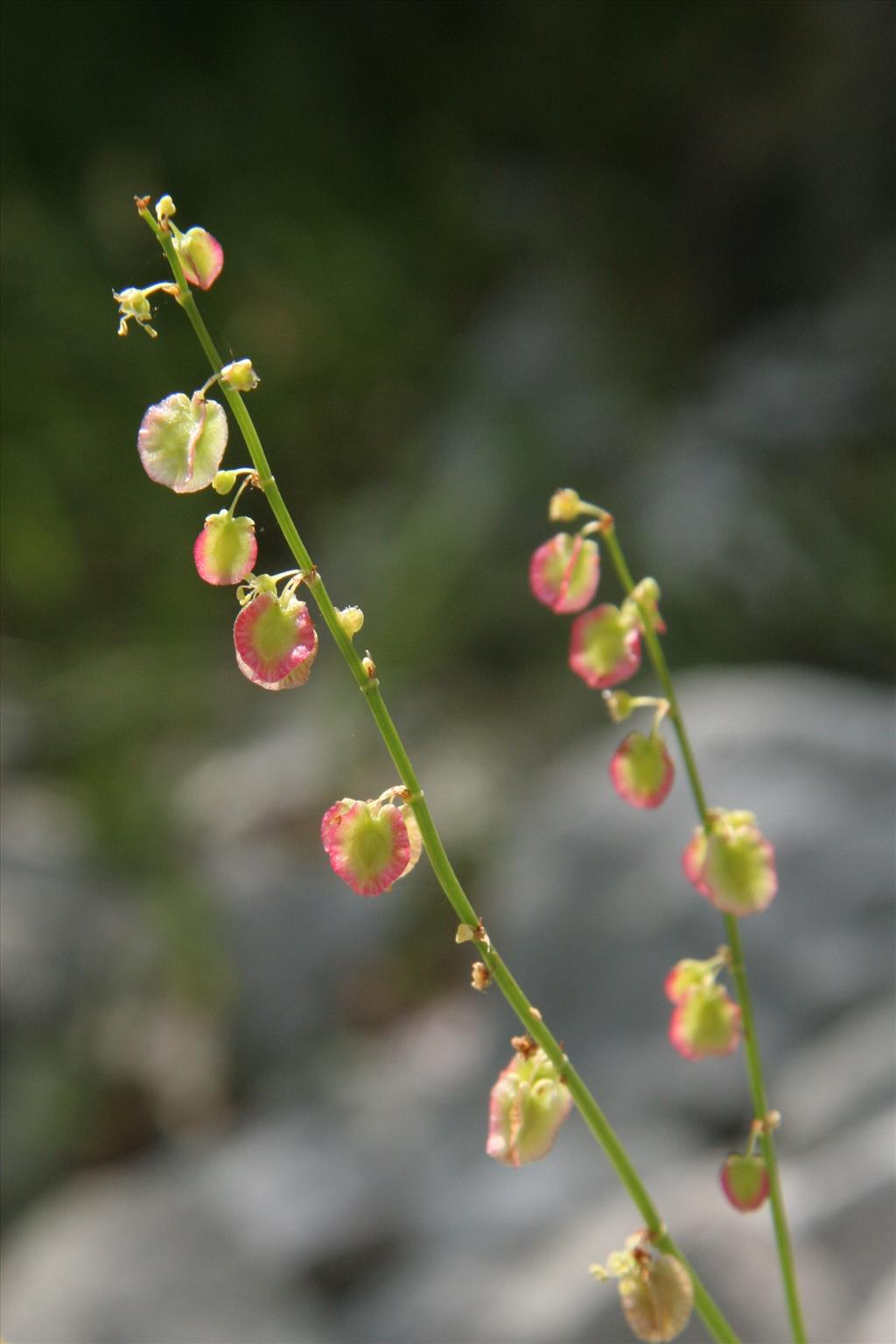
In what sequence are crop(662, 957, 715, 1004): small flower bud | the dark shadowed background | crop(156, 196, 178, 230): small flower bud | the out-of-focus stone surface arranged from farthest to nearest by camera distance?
1. the dark shadowed background
2. the out-of-focus stone surface
3. crop(662, 957, 715, 1004): small flower bud
4. crop(156, 196, 178, 230): small flower bud

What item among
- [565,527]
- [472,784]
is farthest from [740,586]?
[472,784]

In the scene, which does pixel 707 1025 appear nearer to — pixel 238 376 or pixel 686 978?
pixel 686 978

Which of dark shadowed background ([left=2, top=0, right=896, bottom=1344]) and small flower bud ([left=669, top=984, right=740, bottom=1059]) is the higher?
dark shadowed background ([left=2, top=0, right=896, bottom=1344])

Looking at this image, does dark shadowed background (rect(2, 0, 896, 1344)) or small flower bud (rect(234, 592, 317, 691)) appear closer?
small flower bud (rect(234, 592, 317, 691))

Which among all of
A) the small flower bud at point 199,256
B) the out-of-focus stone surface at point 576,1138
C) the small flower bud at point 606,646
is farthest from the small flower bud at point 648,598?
the out-of-focus stone surface at point 576,1138

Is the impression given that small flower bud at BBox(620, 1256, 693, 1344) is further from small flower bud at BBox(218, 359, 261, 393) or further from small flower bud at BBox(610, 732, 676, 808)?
small flower bud at BBox(218, 359, 261, 393)

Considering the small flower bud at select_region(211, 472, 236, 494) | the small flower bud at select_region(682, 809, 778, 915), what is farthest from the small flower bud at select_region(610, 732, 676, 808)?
the small flower bud at select_region(211, 472, 236, 494)

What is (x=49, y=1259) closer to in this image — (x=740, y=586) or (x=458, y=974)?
(x=458, y=974)

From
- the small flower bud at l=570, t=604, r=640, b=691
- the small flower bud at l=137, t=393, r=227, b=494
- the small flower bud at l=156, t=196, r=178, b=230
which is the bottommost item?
the small flower bud at l=570, t=604, r=640, b=691
